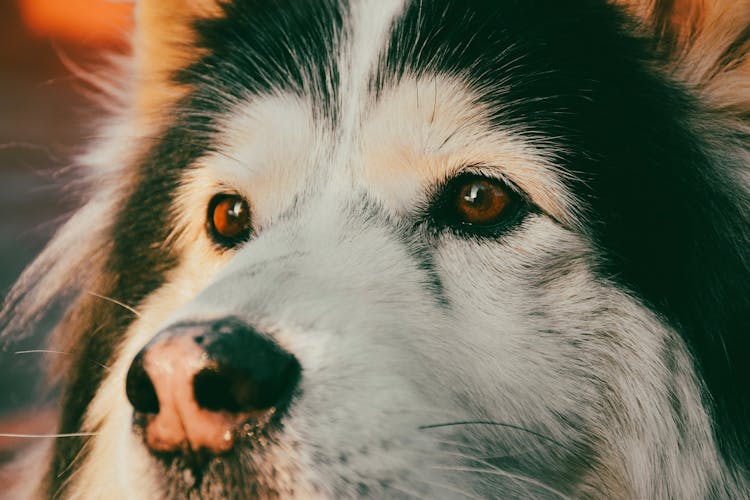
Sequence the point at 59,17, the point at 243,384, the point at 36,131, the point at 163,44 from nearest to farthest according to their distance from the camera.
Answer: the point at 243,384 < the point at 163,44 < the point at 59,17 < the point at 36,131

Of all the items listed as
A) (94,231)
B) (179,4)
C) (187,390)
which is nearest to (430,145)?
(187,390)

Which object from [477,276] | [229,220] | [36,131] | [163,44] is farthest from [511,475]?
[36,131]

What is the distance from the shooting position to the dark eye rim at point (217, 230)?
2.05m

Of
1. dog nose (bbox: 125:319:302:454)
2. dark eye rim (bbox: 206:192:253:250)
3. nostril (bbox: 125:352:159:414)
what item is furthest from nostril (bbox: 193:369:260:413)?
dark eye rim (bbox: 206:192:253:250)

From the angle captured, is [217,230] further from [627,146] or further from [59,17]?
[59,17]

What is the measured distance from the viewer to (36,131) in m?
8.88

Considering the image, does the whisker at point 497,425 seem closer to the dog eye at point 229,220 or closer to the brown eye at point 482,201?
the brown eye at point 482,201

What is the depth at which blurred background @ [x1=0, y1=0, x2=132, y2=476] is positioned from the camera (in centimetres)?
262

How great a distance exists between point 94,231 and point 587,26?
1.52 metres

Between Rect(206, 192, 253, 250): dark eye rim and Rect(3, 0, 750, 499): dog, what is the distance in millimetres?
24

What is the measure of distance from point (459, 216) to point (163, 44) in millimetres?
1155

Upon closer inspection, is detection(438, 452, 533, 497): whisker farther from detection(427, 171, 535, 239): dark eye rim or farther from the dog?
detection(427, 171, 535, 239): dark eye rim

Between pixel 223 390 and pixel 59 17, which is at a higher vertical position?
pixel 59 17

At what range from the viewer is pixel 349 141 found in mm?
1839
